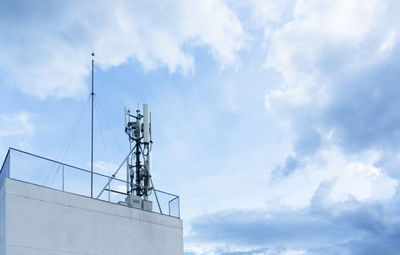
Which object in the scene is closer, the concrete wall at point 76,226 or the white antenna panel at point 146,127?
the concrete wall at point 76,226

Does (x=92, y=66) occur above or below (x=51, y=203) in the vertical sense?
above

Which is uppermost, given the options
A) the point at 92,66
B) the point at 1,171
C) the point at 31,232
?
the point at 92,66

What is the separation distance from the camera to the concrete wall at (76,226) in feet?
66.4

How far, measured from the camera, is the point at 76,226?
22531 mm

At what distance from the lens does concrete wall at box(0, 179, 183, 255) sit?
20234mm

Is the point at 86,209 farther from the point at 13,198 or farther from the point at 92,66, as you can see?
the point at 92,66

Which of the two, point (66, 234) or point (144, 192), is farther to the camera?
point (144, 192)

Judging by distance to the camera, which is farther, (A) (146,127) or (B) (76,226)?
(A) (146,127)

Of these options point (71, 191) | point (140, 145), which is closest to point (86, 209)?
point (71, 191)

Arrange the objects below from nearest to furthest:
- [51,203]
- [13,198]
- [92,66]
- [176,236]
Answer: [13,198]
[51,203]
[176,236]
[92,66]

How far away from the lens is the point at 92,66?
104 feet

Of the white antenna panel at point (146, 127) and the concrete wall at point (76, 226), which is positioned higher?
the white antenna panel at point (146, 127)

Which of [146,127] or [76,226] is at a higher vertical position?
[146,127]

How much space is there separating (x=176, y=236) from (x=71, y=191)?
24.7ft
